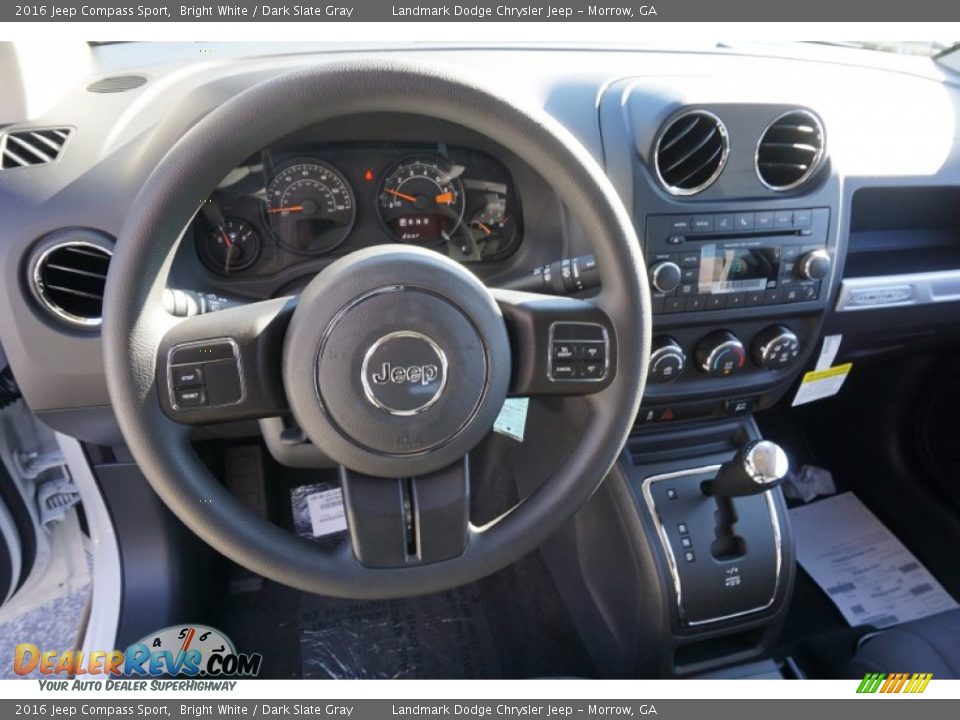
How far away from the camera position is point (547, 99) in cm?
125

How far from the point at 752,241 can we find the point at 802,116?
0.79 feet

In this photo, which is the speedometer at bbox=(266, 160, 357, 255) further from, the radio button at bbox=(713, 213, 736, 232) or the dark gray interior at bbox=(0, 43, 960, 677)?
the radio button at bbox=(713, 213, 736, 232)

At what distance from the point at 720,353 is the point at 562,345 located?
576mm

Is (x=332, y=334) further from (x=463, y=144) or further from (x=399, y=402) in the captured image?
(x=463, y=144)

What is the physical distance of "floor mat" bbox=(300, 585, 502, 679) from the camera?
1.68 m

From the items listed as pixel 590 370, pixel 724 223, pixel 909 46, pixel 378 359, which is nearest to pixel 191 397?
pixel 378 359

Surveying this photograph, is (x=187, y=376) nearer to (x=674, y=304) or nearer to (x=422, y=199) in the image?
(x=422, y=199)

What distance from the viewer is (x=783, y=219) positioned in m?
1.31

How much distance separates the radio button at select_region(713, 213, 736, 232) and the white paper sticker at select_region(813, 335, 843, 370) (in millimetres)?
419

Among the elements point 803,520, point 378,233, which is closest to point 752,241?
point 378,233

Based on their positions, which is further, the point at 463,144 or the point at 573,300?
the point at 463,144

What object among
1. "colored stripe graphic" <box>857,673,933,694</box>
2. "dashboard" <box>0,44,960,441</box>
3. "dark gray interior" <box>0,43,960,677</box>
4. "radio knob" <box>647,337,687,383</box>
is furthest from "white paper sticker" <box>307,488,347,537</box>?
"colored stripe graphic" <box>857,673,933,694</box>

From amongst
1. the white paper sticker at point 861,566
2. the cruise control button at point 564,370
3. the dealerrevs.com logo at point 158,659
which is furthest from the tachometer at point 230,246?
the white paper sticker at point 861,566

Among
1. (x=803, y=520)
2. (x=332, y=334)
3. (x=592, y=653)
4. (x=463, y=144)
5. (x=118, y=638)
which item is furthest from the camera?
(x=803, y=520)
